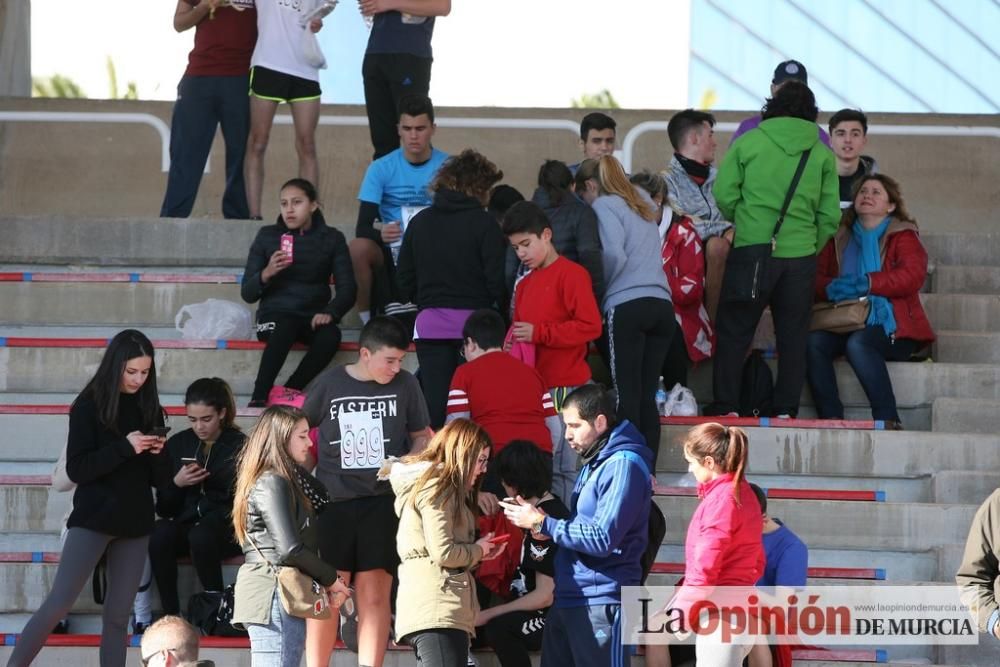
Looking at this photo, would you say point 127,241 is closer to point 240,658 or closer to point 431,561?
point 240,658

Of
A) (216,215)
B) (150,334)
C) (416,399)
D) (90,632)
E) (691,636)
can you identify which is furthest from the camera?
(216,215)

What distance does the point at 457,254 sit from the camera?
8188 mm

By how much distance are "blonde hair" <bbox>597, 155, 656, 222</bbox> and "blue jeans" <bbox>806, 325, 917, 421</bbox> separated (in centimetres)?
123

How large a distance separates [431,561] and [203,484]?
1.78m

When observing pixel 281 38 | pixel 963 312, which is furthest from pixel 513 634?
pixel 281 38

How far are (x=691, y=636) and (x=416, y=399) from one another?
1.54m

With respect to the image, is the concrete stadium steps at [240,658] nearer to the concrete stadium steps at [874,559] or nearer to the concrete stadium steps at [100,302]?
the concrete stadium steps at [874,559]

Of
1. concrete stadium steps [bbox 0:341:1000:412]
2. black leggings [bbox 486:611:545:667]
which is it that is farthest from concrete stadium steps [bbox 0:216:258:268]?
black leggings [bbox 486:611:545:667]

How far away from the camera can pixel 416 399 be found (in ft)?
23.0

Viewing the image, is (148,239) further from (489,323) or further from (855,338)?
(855,338)

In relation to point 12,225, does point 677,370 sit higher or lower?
lower

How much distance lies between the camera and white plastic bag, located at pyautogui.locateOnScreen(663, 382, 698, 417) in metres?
8.49

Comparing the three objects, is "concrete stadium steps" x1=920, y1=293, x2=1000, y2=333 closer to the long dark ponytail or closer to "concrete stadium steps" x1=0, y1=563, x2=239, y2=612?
"concrete stadium steps" x1=0, y1=563, x2=239, y2=612

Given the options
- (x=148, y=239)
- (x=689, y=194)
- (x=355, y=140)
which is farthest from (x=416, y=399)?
(x=355, y=140)
